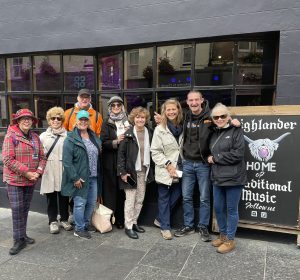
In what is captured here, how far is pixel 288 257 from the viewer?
3801 millimetres

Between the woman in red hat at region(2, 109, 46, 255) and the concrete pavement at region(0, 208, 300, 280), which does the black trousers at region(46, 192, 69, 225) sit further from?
the woman in red hat at region(2, 109, 46, 255)

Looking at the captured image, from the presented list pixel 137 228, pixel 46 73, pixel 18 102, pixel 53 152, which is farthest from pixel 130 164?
pixel 18 102

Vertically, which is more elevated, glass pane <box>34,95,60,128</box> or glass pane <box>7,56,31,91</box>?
glass pane <box>7,56,31,91</box>

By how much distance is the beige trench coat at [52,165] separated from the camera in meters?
A: 4.52

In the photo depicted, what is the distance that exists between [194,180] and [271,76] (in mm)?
1852

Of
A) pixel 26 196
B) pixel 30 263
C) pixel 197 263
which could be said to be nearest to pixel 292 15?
pixel 197 263

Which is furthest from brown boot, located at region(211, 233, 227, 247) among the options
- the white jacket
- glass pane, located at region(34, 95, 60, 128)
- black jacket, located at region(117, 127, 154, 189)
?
glass pane, located at region(34, 95, 60, 128)

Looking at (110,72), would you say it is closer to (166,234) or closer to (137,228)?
(137,228)

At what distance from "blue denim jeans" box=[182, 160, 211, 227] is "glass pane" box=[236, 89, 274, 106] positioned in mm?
1247

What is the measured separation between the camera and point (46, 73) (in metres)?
6.05

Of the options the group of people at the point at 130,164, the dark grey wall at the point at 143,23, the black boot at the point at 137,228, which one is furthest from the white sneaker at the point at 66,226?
the dark grey wall at the point at 143,23

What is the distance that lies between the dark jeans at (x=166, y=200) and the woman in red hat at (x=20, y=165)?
1597 mm

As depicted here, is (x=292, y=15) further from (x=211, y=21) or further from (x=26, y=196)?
(x=26, y=196)

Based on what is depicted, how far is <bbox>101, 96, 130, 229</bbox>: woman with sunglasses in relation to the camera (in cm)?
443
